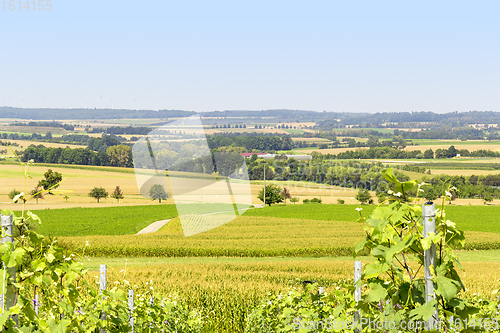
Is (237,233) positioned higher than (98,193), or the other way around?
(237,233)

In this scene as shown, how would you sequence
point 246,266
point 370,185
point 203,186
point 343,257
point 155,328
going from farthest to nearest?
point 370,185 → point 343,257 → point 246,266 → point 203,186 → point 155,328

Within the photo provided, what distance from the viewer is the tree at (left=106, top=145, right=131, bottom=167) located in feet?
331

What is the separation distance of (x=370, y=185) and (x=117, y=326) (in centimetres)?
10684

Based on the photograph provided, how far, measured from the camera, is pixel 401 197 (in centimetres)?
287

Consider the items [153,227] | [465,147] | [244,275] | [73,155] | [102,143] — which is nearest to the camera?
[244,275]

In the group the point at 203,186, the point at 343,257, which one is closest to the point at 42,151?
the point at 343,257

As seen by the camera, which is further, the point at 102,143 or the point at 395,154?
the point at 395,154

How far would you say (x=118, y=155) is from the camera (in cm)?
10475

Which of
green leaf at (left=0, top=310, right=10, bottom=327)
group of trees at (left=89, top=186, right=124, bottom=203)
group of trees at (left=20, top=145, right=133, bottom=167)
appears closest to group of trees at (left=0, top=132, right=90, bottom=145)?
group of trees at (left=20, top=145, right=133, bottom=167)

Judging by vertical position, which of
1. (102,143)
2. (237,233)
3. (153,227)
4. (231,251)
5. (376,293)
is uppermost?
(376,293)

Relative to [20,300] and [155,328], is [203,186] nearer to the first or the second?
[155,328]

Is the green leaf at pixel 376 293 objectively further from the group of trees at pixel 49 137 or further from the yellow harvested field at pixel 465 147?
the yellow harvested field at pixel 465 147

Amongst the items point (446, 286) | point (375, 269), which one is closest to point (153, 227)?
point (375, 269)

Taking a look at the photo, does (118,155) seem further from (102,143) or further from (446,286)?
(446,286)
